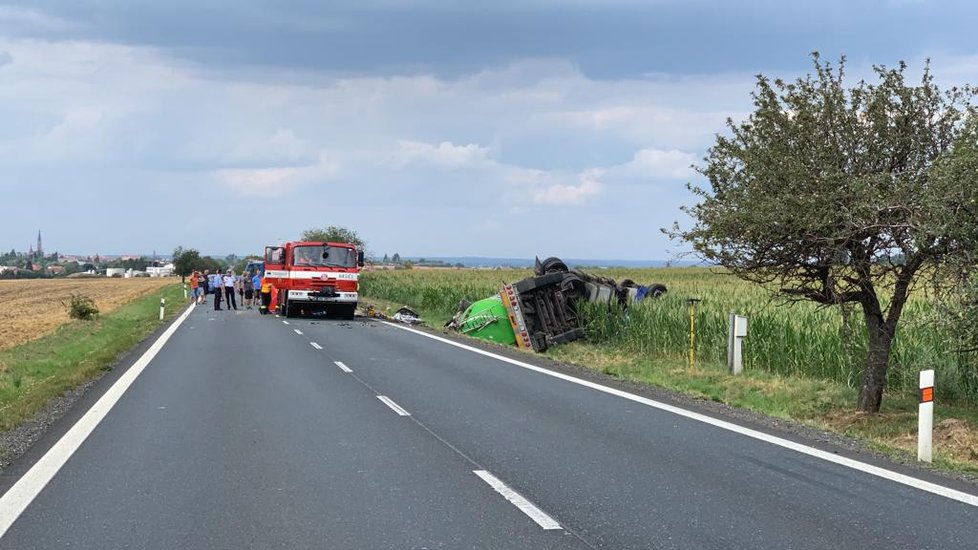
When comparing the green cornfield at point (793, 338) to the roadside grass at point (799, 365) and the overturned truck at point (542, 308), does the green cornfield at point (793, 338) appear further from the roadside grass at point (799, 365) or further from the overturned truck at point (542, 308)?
the overturned truck at point (542, 308)

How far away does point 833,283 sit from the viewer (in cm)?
1232

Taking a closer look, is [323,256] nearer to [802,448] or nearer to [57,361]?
[57,361]

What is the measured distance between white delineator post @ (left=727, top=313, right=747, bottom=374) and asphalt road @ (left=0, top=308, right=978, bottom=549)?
13.3ft

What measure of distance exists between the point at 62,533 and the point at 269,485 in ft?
5.57

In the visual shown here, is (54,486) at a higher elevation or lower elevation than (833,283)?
lower

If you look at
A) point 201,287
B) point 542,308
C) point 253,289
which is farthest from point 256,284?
point 542,308

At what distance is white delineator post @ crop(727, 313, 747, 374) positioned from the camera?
1592 centimetres

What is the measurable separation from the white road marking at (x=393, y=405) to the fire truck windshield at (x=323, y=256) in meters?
20.6

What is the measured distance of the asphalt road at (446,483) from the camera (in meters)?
5.86

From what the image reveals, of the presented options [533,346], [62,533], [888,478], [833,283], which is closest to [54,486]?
[62,533]

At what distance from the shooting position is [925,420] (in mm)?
8781

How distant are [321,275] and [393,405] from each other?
21219 millimetres

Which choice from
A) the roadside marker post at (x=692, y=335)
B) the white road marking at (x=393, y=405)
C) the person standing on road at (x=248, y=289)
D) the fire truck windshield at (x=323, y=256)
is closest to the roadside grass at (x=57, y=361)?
the white road marking at (x=393, y=405)

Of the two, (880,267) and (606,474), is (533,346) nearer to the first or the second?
(880,267)
